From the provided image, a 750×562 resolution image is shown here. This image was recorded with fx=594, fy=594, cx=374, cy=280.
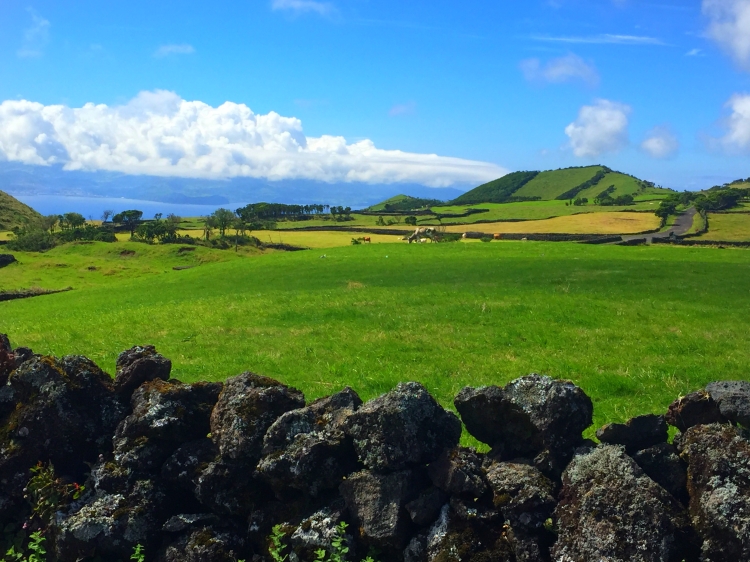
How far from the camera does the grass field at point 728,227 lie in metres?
98.4

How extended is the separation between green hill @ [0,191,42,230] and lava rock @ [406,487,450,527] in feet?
628

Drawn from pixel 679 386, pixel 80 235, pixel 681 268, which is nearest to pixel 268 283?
pixel 681 268

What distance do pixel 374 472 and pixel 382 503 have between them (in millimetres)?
415

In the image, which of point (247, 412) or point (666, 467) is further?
point (247, 412)

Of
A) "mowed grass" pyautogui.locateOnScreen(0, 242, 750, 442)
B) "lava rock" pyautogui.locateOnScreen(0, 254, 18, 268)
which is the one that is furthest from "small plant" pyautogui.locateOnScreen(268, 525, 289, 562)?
"lava rock" pyautogui.locateOnScreen(0, 254, 18, 268)

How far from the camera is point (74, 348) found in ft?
72.0

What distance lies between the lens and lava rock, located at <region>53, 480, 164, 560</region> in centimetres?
812

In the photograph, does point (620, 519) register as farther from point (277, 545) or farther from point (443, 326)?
point (443, 326)

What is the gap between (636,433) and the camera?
753 cm

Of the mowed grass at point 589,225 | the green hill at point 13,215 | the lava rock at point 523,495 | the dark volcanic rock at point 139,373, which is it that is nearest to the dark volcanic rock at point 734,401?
the lava rock at point 523,495

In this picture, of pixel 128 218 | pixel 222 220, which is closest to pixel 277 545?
pixel 222 220

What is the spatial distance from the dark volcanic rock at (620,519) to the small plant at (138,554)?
A: 17.2 ft

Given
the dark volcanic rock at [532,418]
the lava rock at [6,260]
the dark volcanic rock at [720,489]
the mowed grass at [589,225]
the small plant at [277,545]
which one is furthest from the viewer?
the mowed grass at [589,225]

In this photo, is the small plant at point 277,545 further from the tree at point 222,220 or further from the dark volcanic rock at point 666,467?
the tree at point 222,220
